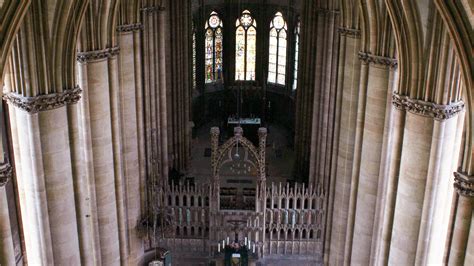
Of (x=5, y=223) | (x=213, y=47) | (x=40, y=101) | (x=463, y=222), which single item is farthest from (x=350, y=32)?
(x=213, y=47)

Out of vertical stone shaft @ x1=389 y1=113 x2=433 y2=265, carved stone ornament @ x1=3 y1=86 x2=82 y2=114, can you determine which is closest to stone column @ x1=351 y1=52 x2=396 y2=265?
vertical stone shaft @ x1=389 y1=113 x2=433 y2=265

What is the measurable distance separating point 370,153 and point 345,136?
2.74m

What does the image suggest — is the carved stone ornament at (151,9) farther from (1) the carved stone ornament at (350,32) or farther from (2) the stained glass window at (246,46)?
(2) the stained glass window at (246,46)

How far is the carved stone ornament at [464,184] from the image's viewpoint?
40.6 feet

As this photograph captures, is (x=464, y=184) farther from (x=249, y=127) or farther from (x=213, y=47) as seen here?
(x=213, y=47)

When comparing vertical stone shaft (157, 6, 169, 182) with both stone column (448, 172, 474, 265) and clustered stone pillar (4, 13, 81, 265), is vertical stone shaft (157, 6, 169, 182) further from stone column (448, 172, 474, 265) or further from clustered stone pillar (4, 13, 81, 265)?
stone column (448, 172, 474, 265)

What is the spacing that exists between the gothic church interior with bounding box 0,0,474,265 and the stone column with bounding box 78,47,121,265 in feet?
0.13

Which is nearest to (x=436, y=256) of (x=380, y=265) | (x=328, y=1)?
(x=380, y=265)

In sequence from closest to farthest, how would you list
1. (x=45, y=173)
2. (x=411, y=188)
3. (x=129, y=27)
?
(x=45, y=173)
(x=411, y=188)
(x=129, y=27)

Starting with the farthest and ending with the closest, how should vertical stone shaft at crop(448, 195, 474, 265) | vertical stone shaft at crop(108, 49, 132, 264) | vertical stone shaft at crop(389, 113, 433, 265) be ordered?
vertical stone shaft at crop(108, 49, 132, 264), vertical stone shaft at crop(389, 113, 433, 265), vertical stone shaft at crop(448, 195, 474, 265)

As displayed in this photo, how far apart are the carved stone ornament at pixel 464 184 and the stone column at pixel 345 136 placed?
312 inches

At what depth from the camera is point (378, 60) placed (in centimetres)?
1777

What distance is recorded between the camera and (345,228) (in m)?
22.0

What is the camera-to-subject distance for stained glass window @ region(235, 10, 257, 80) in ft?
117
